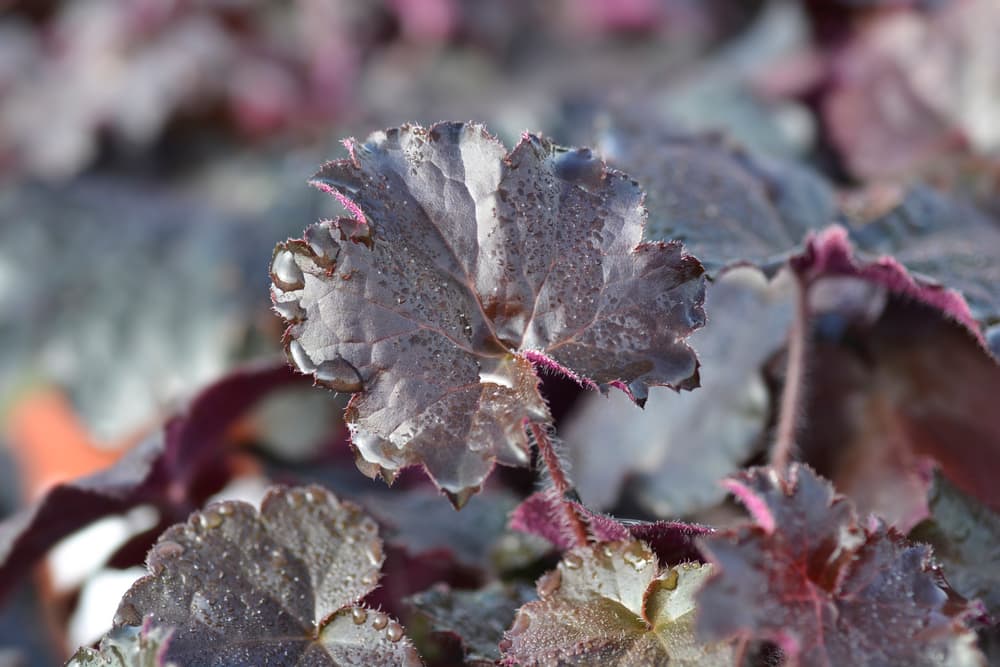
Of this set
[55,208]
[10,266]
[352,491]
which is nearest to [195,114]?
[55,208]

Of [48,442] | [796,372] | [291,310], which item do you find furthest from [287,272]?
[48,442]

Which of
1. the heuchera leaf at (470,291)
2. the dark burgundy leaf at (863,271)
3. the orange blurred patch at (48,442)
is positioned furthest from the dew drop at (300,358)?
the orange blurred patch at (48,442)

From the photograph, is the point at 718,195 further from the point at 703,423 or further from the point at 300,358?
the point at 300,358

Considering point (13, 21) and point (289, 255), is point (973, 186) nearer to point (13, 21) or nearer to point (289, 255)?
point (289, 255)

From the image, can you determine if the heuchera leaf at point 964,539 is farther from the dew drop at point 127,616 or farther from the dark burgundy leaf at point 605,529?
the dew drop at point 127,616

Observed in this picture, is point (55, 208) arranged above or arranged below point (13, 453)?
above

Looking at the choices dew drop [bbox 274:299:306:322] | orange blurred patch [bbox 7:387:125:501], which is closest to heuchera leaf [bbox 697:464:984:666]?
dew drop [bbox 274:299:306:322]
